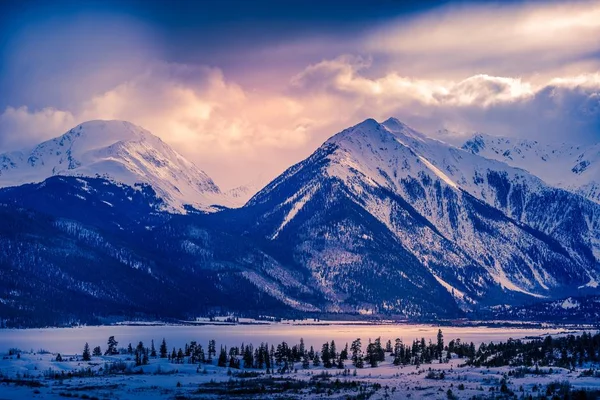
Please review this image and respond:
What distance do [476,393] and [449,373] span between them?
29427 mm

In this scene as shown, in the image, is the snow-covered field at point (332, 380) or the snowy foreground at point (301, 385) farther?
the snow-covered field at point (332, 380)

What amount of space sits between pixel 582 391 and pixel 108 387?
7550cm

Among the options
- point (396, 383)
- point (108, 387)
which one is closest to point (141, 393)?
point (108, 387)

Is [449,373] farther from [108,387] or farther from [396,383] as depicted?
[108,387]

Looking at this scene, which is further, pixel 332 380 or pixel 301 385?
pixel 332 380

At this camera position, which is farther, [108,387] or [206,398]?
[108,387]

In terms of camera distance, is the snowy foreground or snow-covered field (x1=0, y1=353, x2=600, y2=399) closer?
the snowy foreground

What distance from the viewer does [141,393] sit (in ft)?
559

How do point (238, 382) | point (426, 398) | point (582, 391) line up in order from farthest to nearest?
point (238, 382) → point (426, 398) → point (582, 391)

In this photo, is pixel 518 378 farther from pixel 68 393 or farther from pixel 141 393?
pixel 68 393

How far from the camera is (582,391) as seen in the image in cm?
15012

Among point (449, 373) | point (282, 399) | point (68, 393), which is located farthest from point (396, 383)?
point (68, 393)

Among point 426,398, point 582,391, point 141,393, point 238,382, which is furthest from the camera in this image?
point 238,382

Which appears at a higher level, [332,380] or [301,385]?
[332,380]
